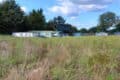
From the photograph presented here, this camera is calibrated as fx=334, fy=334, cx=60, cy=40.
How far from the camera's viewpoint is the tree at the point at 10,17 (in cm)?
7900

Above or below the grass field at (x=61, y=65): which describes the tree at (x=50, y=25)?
above

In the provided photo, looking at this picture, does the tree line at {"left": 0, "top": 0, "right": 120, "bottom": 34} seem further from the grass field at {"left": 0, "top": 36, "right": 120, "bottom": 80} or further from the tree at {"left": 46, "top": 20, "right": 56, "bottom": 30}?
the grass field at {"left": 0, "top": 36, "right": 120, "bottom": 80}

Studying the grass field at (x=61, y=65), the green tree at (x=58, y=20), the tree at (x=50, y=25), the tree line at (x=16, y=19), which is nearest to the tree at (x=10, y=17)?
the tree line at (x=16, y=19)

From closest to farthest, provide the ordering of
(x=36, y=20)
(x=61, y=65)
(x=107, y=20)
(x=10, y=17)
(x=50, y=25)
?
1. (x=61, y=65)
2. (x=10, y=17)
3. (x=36, y=20)
4. (x=50, y=25)
5. (x=107, y=20)

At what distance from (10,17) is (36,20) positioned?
12.3 m

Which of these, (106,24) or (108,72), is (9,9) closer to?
(106,24)

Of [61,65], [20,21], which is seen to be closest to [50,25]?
[20,21]

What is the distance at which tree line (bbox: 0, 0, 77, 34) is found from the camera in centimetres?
7956

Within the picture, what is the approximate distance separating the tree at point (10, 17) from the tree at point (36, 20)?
674 centimetres

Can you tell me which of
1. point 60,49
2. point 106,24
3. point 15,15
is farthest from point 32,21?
point 60,49

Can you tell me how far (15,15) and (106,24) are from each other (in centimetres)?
3611

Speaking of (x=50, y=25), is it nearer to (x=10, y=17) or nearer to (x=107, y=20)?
(x=107, y=20)

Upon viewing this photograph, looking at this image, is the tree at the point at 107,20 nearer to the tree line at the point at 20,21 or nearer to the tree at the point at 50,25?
the tree line at the point at 20,21

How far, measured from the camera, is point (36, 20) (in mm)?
91688
